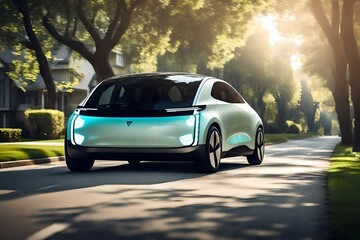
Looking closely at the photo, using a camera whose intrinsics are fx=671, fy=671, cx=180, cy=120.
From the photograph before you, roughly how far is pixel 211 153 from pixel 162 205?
4485 millimetres

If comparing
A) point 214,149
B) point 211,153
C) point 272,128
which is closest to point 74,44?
point 214,149

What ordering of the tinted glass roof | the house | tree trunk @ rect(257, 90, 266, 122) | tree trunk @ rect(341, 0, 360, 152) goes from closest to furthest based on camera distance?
1. the tinted glass roof
2. tree trunk @ rect(341, 0, 360, 152)
3. the house
4. tree trunk @ rect(257, 90, 266, 122)

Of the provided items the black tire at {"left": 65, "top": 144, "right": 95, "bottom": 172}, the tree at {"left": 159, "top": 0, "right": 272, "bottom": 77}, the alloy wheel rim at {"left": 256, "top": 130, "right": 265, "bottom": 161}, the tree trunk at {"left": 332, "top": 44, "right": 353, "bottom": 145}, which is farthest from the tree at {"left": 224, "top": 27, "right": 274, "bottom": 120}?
the black tire at {"left": 65, "top": 144, "right": 95, "bottom": 172}

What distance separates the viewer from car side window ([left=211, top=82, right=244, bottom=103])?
1354cm

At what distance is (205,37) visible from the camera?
35.7 m

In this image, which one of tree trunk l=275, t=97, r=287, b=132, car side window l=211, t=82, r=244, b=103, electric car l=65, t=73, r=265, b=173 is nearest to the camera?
electric car l=65, t=73, r=265, b=173

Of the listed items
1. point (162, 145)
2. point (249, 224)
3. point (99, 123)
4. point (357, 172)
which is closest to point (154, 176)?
point (162, 145)

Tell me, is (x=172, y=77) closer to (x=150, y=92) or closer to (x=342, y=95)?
(x=150, y=92)

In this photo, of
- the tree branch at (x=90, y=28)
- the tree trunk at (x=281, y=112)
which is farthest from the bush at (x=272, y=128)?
the tree branch at (x=90, y=28)

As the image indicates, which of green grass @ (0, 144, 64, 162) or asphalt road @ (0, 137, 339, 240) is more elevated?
green grass @ (0, 144, 64, 162)

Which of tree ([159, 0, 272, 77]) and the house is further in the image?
the house

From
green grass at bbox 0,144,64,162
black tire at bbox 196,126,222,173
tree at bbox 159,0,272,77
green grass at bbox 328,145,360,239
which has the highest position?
tree at bbox 159,0,272,77

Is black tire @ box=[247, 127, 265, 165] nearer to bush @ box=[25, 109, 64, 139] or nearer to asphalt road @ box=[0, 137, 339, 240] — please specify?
asphalt road @ box=[0, 137, 339, 240]

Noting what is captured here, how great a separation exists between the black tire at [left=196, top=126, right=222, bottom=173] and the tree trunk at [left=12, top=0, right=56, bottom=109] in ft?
68.7
